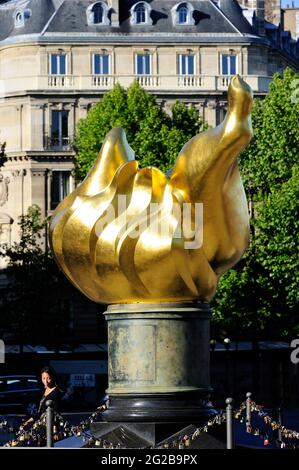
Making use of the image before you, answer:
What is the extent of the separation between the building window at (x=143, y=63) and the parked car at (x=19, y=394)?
32933 mm

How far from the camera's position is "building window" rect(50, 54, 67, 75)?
85000 millimetres

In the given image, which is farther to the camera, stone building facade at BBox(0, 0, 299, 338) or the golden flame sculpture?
stone building facade at BBox(0, 0, 299, 338)

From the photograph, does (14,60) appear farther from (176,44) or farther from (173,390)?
(173,390)

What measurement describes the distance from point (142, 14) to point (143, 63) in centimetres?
257

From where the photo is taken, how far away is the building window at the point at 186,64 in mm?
85750

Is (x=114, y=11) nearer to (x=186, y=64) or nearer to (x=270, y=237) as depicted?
(x=186, y=64)

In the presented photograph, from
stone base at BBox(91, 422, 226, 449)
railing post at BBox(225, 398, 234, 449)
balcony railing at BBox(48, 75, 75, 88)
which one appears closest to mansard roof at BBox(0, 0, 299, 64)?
balcony railing at BBox(48, 75, 75, 88)

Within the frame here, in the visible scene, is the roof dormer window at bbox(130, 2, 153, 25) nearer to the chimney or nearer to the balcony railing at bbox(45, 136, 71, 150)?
the chimney

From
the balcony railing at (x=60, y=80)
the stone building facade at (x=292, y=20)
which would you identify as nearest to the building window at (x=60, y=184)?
the balcony railing at (x=60, y=80)

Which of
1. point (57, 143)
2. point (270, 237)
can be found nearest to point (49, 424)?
point (270, 237)

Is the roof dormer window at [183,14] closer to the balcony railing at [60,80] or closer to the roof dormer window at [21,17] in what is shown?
the balcony railing at [60,80]

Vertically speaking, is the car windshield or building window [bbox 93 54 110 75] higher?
building window [bbox 93 54 110 75]

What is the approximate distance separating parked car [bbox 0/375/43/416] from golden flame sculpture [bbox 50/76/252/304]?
2257cm

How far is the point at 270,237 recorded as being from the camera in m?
61.0
